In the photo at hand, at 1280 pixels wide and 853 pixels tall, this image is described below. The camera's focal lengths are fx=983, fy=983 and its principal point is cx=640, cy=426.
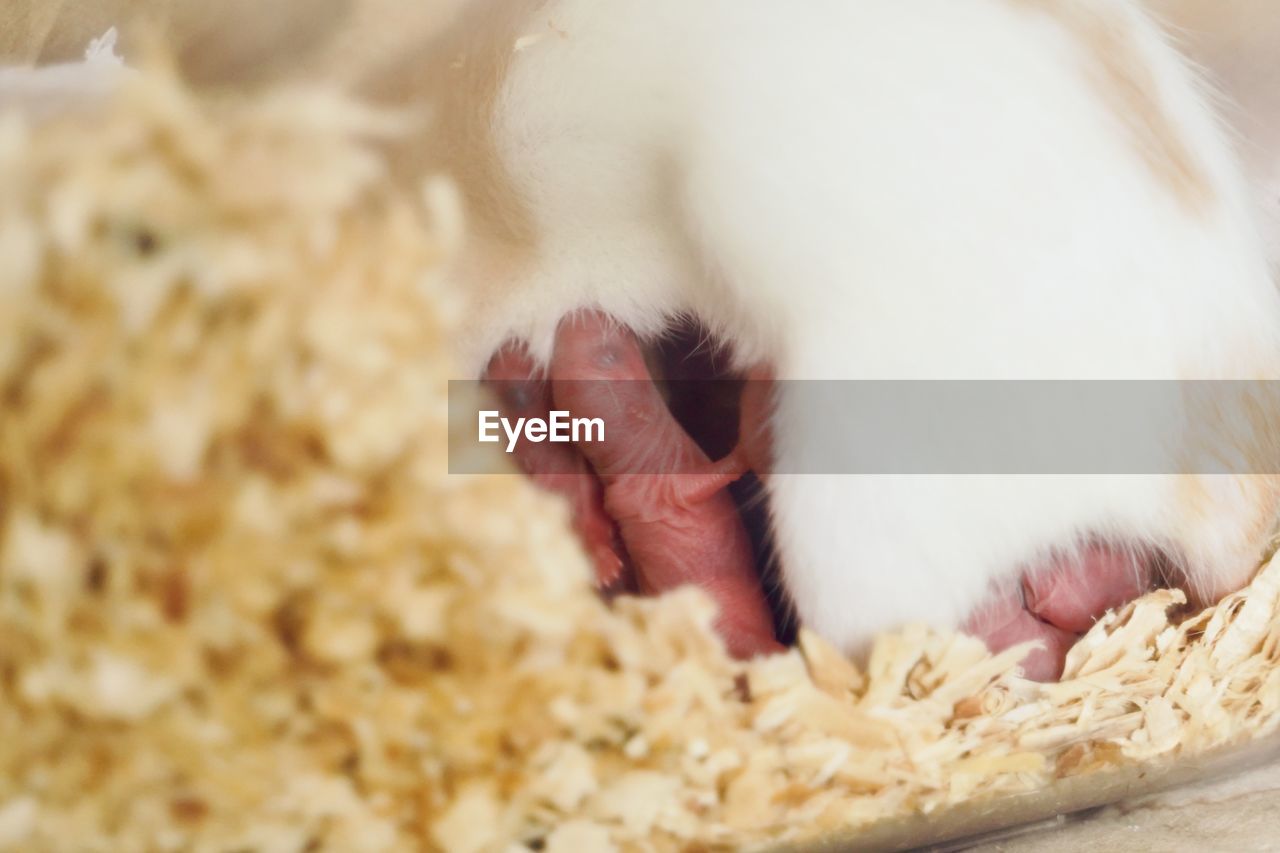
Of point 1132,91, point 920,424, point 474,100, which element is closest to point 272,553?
point 474,100

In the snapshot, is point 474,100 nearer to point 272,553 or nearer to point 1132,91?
point 272,553

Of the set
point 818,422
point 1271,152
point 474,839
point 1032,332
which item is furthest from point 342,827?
point 1271,152

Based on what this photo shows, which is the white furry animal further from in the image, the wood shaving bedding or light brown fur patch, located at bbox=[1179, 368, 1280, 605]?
the wood shaving bedding

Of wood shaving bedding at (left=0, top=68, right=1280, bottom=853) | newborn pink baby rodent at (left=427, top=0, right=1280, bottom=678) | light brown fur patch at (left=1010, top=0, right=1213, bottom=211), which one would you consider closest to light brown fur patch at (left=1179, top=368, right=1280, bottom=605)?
newborn pink baby rodent at (left=427, top=0, right=1280, bottom=678)

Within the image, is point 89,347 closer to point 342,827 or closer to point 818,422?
point 342,827

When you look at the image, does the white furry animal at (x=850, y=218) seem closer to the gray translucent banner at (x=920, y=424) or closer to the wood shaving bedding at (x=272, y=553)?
the gray translucent banner at (x=920, y=424)

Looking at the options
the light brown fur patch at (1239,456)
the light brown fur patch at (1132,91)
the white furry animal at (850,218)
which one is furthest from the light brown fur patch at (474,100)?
the light brown fur patch at (1239,456)
